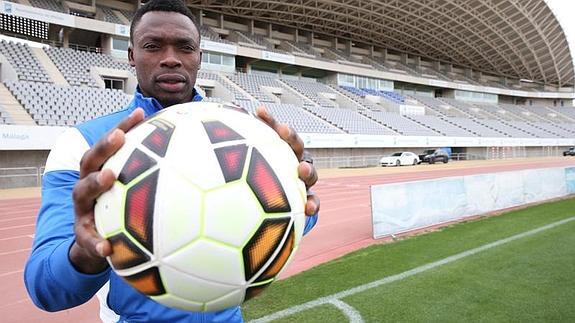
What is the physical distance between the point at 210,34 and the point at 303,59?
974 cm

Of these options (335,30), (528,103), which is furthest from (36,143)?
(528,103)

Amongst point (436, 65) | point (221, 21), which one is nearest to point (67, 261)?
point (221, 21)

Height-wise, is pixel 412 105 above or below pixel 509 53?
below

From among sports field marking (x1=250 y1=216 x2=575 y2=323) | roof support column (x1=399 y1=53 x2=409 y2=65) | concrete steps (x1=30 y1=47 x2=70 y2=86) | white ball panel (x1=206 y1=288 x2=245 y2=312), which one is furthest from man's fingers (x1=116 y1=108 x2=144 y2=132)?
roof support column (x1=399 y1=53 x2=409 y2=65)

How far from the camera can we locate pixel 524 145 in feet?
154

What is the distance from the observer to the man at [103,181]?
45.5 inches

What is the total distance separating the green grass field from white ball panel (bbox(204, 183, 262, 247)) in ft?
9.90

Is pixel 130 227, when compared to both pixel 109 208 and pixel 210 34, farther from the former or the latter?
pixel 210 34

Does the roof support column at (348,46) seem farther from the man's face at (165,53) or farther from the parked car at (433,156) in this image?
the man's face at (165,53)

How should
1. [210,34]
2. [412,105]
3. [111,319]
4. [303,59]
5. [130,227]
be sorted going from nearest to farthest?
[130,227] → [111,319] → [210,34] → [303,59] → [412,105]

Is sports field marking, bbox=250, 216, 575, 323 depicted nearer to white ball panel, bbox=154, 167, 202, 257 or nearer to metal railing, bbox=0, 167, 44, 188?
white ball panel, bbox=154, 167, 202, 257

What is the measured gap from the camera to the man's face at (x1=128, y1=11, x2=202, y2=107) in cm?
160

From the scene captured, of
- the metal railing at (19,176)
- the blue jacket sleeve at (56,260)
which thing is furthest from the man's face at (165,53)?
the metal railing at (19,176)

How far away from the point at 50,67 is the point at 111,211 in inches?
1033
